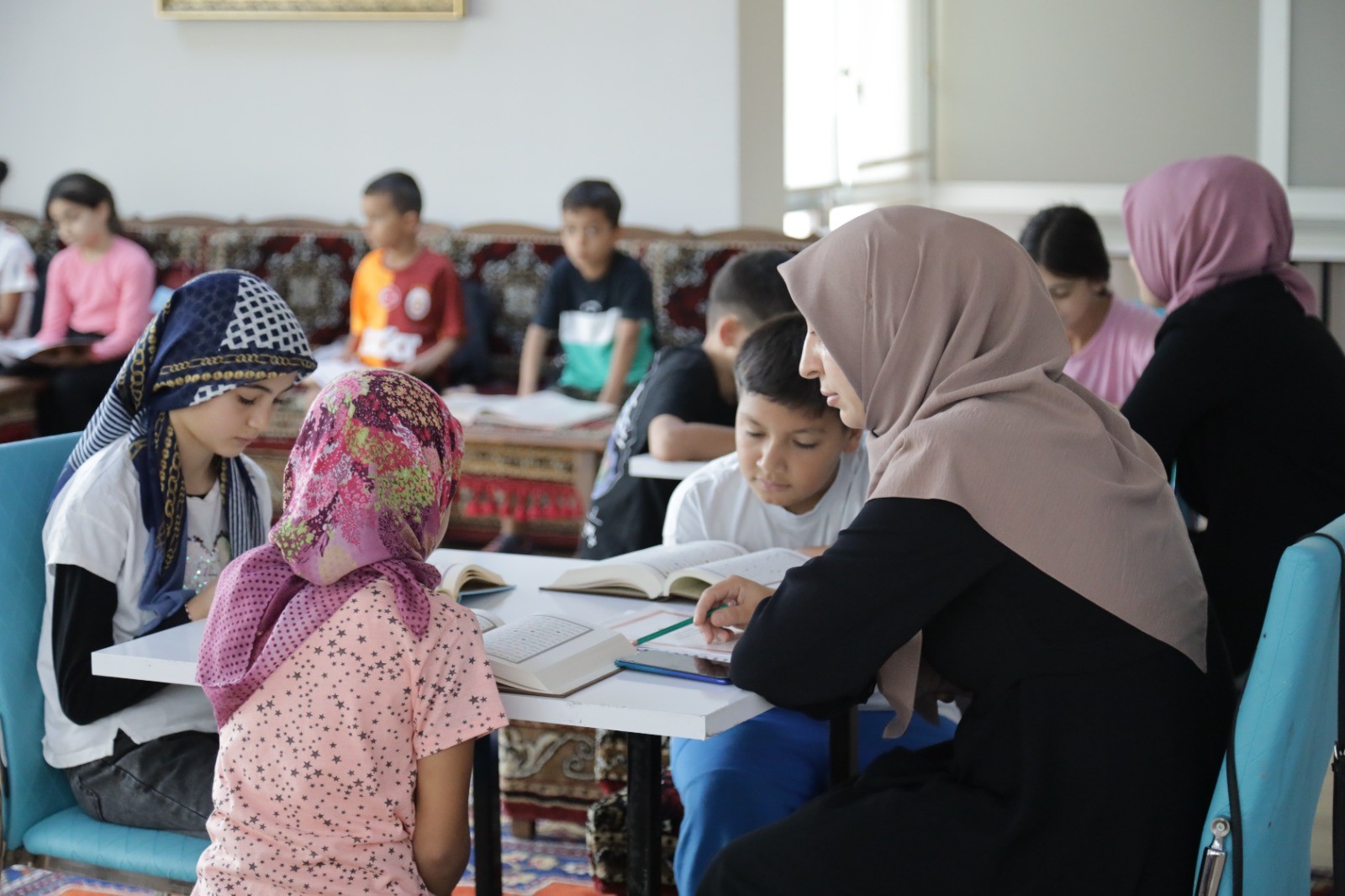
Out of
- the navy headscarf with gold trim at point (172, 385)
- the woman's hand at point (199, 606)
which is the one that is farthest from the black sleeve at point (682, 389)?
the woman's hand at point (199, 606)

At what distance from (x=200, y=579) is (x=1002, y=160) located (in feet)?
19.3

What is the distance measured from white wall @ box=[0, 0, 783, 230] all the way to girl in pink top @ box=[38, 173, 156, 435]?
0.59 metres

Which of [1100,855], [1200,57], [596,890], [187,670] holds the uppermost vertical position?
[1200,57]

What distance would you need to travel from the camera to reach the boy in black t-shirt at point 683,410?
8.88 feet

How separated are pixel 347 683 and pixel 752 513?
0.96 metres

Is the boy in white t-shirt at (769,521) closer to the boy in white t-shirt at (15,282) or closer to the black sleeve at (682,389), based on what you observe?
the black sleeve at (682,389)

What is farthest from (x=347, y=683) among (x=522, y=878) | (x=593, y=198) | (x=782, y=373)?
(x=593, y=198)

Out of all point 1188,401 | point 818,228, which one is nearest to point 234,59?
point 818,228

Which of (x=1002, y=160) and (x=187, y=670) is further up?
(x=1002, y=160)

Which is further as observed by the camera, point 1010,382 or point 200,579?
point 200,579

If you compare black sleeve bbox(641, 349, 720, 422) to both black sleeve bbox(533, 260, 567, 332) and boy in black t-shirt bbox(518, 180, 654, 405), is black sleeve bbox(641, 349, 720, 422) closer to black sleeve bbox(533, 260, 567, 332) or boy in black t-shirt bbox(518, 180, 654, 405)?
boy in black t-shirt bbox(518, 180, 654, 405)

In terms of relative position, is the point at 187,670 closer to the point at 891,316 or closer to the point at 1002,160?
→ the point at 891,316

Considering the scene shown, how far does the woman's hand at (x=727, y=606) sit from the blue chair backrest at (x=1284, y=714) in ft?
1.80

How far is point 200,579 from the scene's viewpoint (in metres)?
1.88
